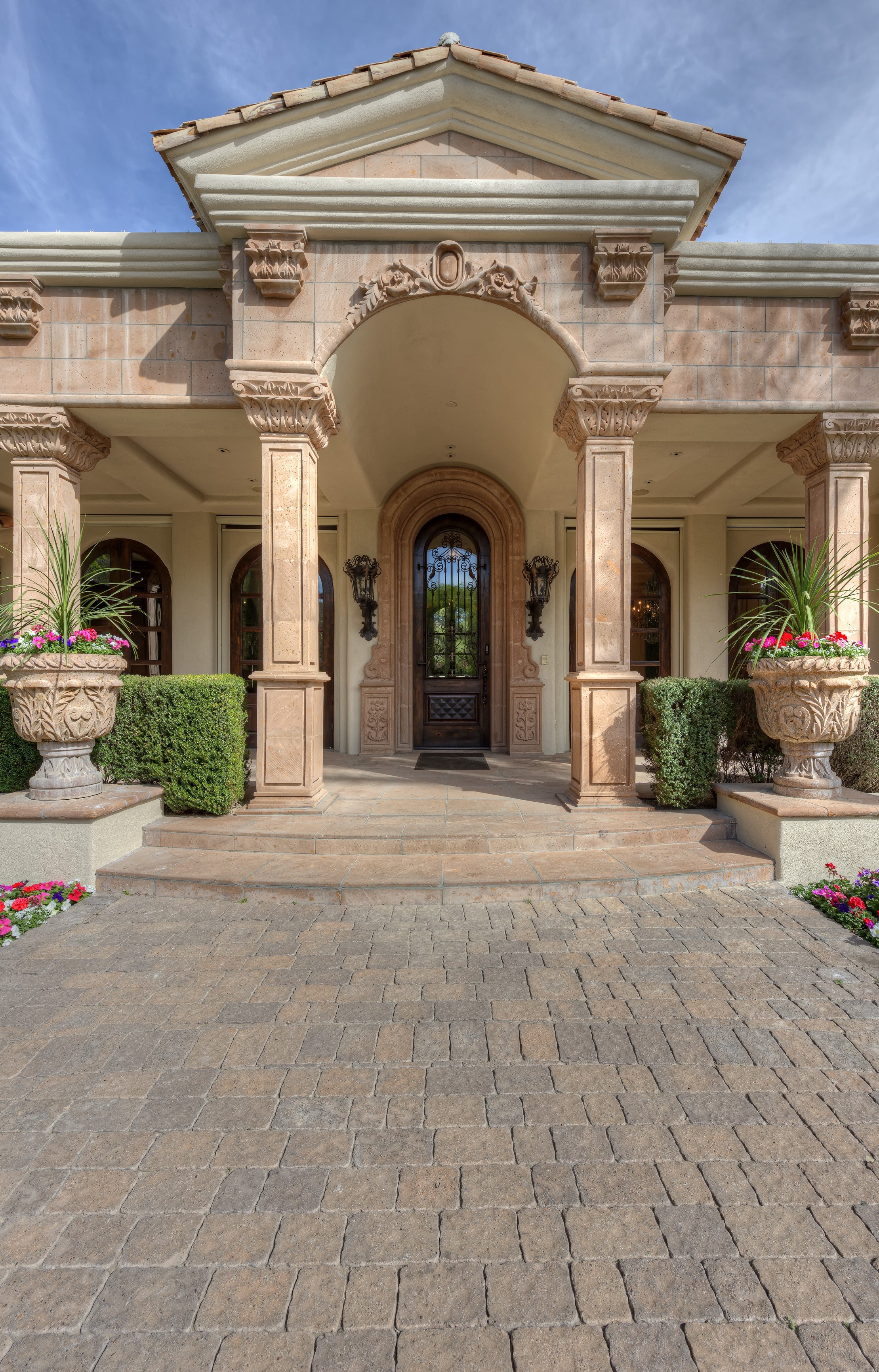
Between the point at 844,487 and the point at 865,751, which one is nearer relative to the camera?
the point at 865,751

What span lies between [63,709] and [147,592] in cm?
628

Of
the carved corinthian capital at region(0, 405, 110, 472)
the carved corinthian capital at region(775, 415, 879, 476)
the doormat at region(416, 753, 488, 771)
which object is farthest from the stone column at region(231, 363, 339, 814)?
the carved corinthian capital at region(775, 415, 879, 476)

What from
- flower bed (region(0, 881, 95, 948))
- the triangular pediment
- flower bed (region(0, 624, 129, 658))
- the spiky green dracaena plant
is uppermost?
the triangular pediment

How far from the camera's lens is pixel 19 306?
5.43 metres

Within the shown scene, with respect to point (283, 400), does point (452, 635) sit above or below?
below

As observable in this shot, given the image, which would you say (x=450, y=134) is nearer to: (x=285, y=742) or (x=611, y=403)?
(x=611, y=403)

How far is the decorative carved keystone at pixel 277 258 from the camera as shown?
4805mm

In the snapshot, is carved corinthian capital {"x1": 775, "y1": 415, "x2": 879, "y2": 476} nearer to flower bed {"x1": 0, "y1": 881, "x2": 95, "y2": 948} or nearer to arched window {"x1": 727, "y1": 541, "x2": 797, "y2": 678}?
arched window {"x1": 727, "y1": 541, "x2": 797, "y2": 678}

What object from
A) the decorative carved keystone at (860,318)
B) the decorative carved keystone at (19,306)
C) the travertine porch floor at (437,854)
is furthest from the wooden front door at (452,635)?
the decorative carved keystone at (19,306)

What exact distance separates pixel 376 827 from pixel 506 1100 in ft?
8.95

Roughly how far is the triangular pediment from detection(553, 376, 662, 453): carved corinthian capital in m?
1.46

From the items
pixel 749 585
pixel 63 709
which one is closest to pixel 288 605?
pixel 63 709

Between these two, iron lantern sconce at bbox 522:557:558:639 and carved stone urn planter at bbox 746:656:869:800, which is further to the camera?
iron lantern sconce at bbox 522:557:558:639

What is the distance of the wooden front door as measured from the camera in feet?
30.5
